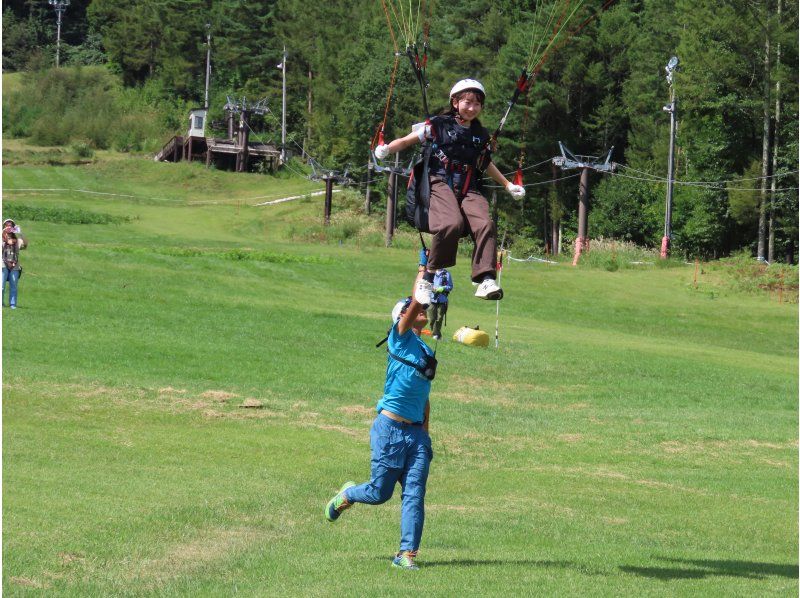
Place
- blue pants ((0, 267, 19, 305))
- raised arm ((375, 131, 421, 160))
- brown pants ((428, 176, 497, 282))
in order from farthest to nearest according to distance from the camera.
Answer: blue pants ((0, 267, 19, 305)) → raised arm ((375, 131, 421, 160)) → brown pants ((428, 176, 497, 282))

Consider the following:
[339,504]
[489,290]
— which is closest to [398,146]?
[489,290]

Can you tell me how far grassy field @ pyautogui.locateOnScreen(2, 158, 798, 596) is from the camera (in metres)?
11.0

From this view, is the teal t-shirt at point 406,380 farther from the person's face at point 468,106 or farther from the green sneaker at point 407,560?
the person's face at point 468,106

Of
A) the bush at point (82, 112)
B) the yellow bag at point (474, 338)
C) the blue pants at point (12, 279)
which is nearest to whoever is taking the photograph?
the yellow bag at point (474, 338)

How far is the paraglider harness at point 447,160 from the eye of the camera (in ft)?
36.3

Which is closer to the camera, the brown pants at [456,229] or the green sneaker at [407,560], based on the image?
the green sneaker at [407,560]

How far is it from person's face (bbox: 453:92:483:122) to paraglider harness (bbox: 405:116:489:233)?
12 centimetres

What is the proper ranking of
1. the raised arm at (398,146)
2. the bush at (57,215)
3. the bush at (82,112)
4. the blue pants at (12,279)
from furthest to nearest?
the bush at (82,112)
the bush at (57,215)
the blue pants at (12,279)
the raised arm at (398,146)

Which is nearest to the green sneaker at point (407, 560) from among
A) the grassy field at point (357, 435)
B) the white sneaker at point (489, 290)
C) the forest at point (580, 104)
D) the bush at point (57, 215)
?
the grassy field at point (357, 435)

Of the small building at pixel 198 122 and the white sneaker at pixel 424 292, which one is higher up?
the small building at pixel 198 122

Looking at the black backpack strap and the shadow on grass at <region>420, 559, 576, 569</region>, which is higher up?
the black backpack strap

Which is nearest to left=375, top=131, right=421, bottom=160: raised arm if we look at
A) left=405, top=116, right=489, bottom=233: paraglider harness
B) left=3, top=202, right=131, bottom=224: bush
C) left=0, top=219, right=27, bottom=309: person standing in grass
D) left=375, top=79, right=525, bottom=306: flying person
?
left=375, top=79, right=525, bottom=306: flying person

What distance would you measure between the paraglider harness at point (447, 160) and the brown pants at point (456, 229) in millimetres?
124

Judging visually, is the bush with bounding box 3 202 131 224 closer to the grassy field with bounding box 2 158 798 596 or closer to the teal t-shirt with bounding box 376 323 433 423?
the grassy field with bounding box 2 158 798 596
